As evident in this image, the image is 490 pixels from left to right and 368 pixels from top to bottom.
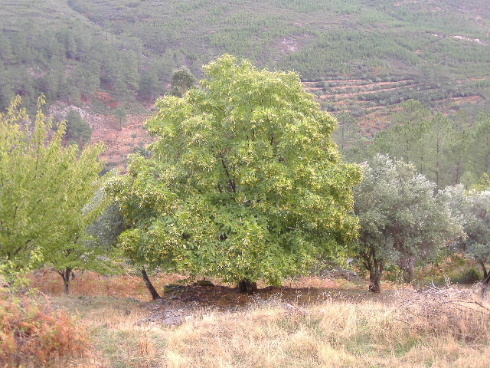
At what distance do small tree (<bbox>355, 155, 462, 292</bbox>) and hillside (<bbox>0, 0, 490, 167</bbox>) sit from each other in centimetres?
5364

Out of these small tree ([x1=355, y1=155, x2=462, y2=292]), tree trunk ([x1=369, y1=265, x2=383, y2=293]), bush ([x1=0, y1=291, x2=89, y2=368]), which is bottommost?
tree trunk ([x1=369, y1=265, x2=383, y2=293])

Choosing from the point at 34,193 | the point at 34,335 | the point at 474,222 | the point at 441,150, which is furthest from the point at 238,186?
the point at 441,150

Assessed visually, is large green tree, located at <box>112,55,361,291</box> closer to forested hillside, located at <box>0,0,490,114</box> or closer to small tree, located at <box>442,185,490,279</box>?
small tree, located at <box>442,185,490,279</box>

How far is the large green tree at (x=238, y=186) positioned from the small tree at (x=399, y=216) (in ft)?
2.89

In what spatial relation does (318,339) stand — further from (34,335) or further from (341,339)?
(34,335)

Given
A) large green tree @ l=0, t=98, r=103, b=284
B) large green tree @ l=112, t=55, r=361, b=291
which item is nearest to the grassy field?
large green tree @ l=112, t=55, r=361, b=291

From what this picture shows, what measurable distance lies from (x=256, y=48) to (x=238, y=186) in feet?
294

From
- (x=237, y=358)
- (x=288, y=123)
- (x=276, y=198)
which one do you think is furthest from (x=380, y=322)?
(x=288, y=123)

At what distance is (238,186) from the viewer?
13031 millimetres

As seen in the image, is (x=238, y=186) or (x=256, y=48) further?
(x=256, y=48)

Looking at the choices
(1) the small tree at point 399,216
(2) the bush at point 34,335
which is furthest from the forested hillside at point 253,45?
(2) the bush at point 34,335

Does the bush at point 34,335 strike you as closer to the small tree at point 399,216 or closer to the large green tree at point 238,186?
the large green tree at point 238,186

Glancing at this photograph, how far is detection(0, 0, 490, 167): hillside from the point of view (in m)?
68.6

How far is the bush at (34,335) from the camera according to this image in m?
5.33
